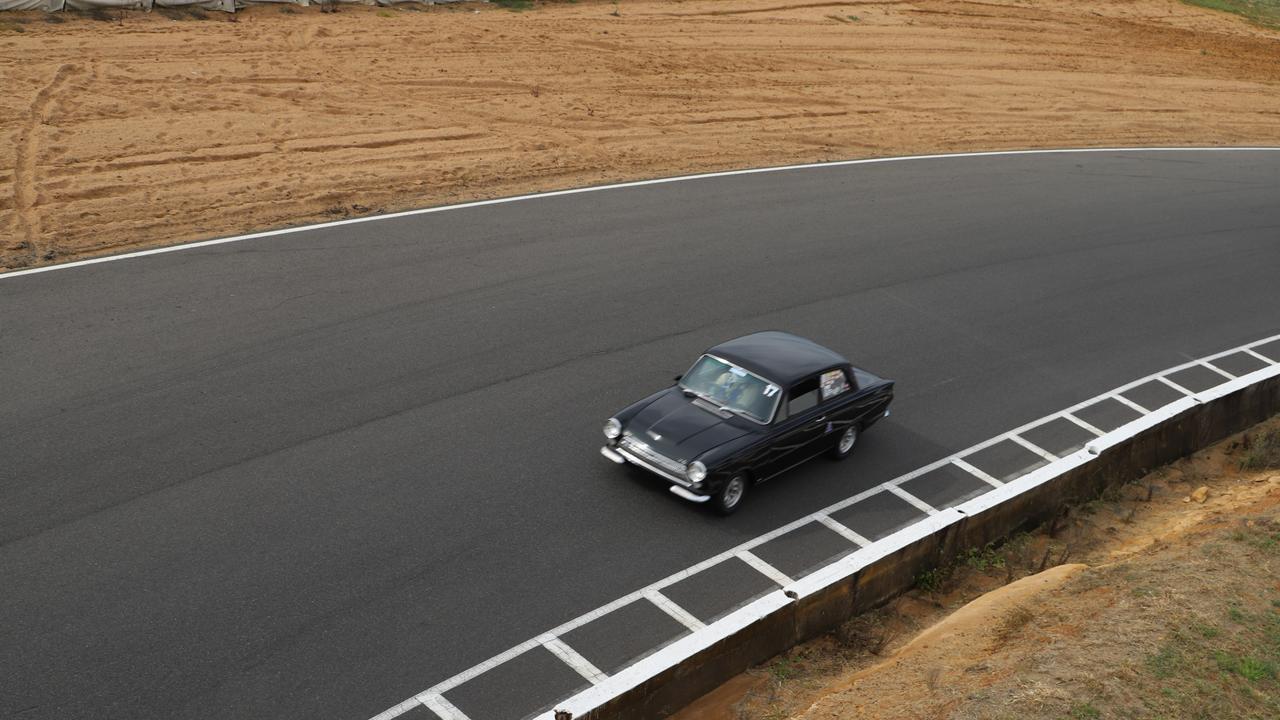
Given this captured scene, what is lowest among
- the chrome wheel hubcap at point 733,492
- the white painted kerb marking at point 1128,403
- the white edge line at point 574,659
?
the white edge line at point 574,659

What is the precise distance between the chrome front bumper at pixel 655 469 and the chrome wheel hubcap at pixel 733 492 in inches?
13.5

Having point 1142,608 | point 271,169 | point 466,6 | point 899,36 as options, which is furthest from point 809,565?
point 899,36

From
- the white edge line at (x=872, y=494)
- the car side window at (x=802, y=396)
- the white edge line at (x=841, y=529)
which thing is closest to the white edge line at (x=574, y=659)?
the white edge line at (x=872, y=494)

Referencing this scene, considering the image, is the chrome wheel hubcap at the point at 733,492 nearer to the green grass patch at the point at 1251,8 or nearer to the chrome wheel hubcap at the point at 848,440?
the chrome wheel hubcap at the point at 848,440

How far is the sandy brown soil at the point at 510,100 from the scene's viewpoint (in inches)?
753

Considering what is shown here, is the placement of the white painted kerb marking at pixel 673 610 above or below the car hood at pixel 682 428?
below

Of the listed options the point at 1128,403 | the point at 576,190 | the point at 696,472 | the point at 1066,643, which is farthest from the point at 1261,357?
the point at 576,190

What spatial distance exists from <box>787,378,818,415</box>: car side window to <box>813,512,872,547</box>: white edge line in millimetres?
1188

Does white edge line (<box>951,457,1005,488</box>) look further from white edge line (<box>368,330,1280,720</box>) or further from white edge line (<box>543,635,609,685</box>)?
white edge line (<box>543,635,609,685</box>)

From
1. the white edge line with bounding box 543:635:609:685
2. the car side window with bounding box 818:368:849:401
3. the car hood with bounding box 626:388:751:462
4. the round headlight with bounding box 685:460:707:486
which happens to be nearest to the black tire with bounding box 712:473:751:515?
the round headlight with bounding box 685:460:707:486

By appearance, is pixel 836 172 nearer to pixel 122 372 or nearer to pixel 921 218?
pixel 921 218

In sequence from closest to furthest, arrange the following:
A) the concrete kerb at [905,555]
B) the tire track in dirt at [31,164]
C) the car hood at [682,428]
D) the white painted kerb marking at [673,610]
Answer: the concrete kerb at [905,555] < the white painted kerb marking at [673,610] < the car hood at [682,428] < the tire track in dirt at [31,164]

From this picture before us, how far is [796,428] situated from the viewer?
11.8 meters

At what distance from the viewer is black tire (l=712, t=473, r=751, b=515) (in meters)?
11.2
